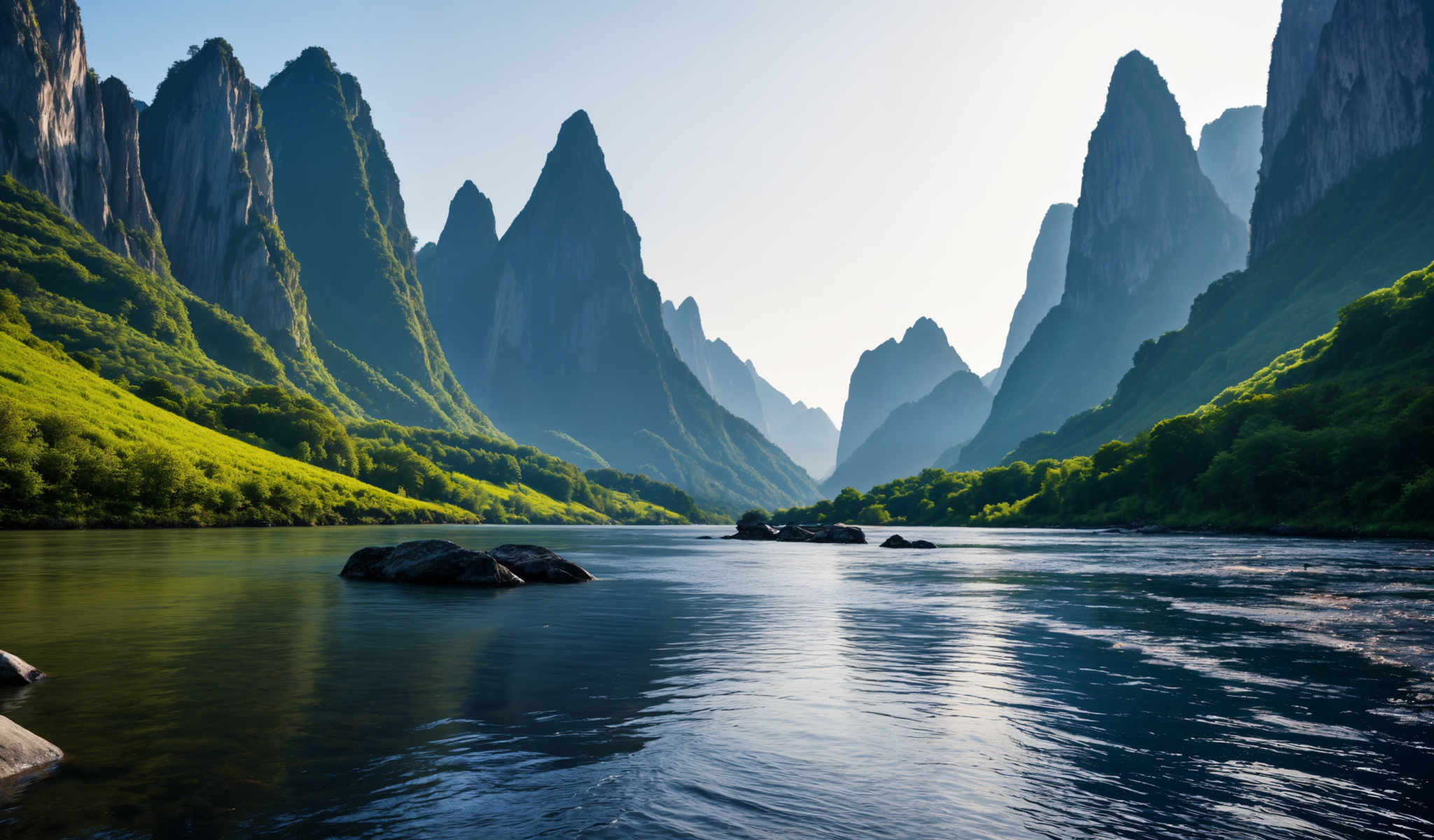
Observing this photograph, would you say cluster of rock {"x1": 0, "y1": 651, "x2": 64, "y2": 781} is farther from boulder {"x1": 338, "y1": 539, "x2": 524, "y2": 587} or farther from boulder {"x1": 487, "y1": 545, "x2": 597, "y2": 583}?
boulder {"x1": 487, "y1": 545, "x2": 597, "y2": 583}

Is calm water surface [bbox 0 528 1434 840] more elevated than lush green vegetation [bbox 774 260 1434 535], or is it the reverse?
lush green vegetation [bbox 774 260 1434 535]

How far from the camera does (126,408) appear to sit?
12288 cm

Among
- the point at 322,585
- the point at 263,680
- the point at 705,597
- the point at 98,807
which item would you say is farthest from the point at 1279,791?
the point at 322,585

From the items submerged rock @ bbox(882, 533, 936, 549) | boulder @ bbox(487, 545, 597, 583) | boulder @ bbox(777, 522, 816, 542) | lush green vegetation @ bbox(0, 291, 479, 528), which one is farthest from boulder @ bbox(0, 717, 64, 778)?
boulder @ bbox(777, 522, 816, 542)

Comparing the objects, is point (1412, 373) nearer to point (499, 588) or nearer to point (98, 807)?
point (499, 588)

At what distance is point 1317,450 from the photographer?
8588 cm

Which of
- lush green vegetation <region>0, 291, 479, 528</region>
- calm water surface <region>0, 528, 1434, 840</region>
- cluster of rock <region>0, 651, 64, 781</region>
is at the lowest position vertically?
calm water surface <region>0, 528, 1434, 840</region>

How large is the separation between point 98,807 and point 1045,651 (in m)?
19.7

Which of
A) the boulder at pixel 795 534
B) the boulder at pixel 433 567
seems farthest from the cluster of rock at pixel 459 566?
the boulder at pixel 795 534

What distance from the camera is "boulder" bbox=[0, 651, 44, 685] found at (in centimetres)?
1435

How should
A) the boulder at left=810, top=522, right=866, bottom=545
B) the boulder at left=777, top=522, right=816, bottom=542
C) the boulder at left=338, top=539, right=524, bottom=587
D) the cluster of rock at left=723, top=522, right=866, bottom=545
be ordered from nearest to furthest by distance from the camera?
the boulder at left=338, top=539, right=524, bottom=587, the boulder at left=810, top=522, right=866, bottom=545, the cluster of rock at left=723, top=522, right=866, bottom=545, the boulder at left=777, top=522, right=816, bottom=542

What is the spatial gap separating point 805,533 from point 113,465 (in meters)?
84.2

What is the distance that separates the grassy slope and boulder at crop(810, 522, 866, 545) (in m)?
81.1

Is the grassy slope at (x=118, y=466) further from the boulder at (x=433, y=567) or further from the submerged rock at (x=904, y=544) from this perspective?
the submerged rock at (x=904, y=544)
